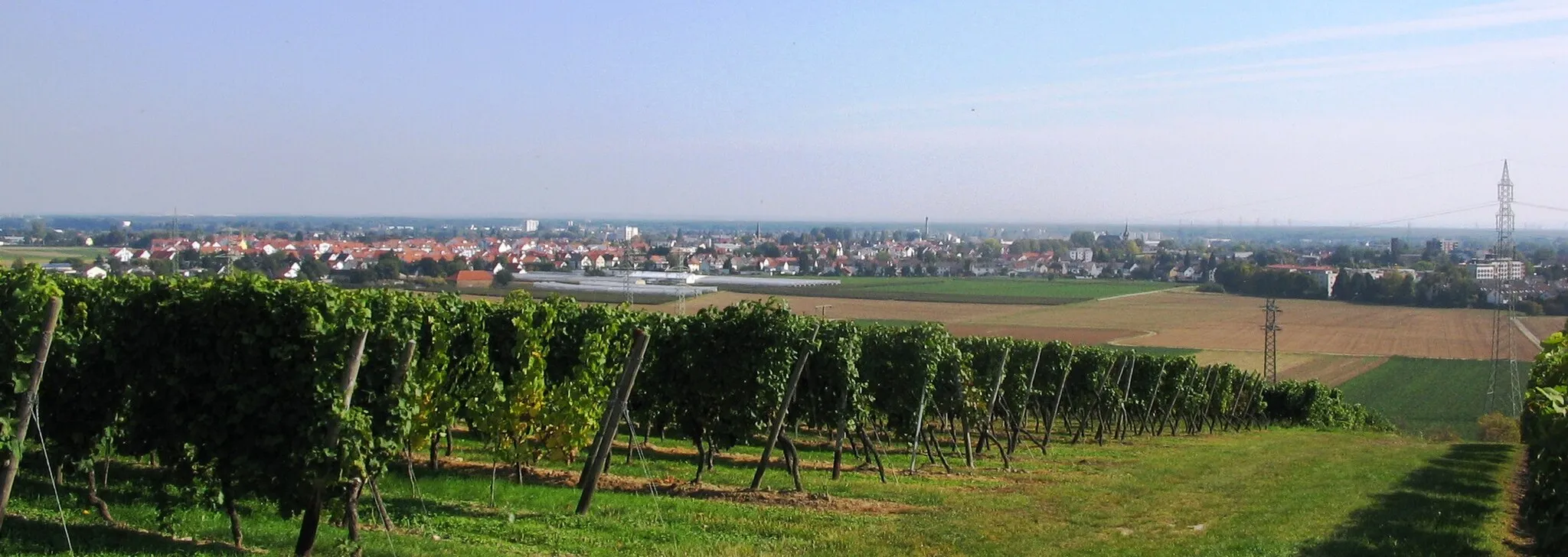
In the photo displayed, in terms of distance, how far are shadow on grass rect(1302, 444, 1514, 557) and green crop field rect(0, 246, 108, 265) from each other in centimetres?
2959

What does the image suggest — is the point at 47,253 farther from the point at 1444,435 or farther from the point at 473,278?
the point at 1444,435

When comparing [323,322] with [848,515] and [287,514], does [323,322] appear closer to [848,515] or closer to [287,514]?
[287,514]

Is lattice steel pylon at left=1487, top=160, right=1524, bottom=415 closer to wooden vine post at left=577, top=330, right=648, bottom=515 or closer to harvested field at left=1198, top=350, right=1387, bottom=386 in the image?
harvested field at left=1198, top=350, right=1387, bottom=386

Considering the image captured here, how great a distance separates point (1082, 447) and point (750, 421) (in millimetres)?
15483

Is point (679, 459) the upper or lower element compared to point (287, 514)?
lower

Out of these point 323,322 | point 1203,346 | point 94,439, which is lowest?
point 1203,346

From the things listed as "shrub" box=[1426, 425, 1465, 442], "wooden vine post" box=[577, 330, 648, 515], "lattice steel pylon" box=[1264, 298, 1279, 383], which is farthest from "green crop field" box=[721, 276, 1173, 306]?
"wooden vine post" box=[577, 330, 648, 515]

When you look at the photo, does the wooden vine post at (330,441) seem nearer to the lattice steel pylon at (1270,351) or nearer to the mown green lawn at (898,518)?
the mown green lawn at (898,518)

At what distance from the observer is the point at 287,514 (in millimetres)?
9273

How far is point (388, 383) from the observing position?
9406 millimetres

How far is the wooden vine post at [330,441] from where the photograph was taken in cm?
883

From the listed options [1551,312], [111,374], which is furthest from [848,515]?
A: [1551,312]

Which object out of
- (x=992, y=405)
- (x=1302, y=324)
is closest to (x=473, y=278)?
(x=992, y=405)

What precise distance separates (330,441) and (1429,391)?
6078cm
